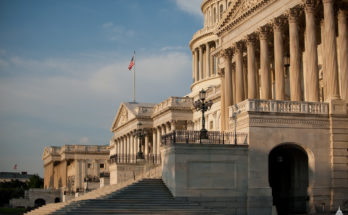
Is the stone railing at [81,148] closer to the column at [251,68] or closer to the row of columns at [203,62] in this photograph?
the row of columns at [203,62]

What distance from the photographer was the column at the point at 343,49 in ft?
142

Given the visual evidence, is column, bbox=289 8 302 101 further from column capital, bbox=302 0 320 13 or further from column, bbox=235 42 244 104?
column, bbox=235 42 244 104

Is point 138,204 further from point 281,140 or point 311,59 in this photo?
point 311,59

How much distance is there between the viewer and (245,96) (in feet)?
192

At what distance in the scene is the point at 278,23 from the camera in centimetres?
4903

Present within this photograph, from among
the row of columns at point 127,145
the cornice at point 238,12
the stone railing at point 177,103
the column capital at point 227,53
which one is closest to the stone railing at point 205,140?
the cornice at point 238,12

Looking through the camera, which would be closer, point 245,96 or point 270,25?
point 270,25

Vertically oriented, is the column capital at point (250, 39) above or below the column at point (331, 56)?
above

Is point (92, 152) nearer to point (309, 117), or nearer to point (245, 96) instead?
point (245, 96)

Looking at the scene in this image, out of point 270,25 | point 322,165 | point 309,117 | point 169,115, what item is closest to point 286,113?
point 309,117

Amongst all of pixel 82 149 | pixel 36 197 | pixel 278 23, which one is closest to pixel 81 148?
pixel 82 149

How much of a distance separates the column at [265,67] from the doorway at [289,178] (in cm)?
646

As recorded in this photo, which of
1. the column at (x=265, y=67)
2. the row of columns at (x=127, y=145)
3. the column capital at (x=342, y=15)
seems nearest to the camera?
the column capital at (x=342, y=15)

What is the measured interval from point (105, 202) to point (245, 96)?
25.3 meters
